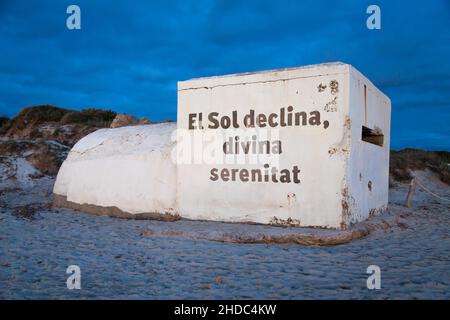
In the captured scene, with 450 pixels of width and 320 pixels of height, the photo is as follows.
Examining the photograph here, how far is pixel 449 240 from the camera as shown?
21.9 feet

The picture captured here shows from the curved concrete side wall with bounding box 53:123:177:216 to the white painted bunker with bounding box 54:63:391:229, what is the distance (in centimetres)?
3

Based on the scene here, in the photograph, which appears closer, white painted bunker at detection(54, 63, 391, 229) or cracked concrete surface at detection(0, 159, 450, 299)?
cracked concrete surface at detection(0, 159, 450, 299)

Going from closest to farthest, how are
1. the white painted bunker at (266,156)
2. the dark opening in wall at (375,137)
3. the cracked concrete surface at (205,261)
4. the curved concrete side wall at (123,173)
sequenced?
the cracked concrete surface at (205,261) → the white painted bunker at (266,156) → the curved concrete side wall at (123,173) → the dark opening in wall at (375,137)

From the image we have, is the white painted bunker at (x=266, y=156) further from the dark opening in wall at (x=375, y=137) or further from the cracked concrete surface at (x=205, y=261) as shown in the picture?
the cracked concrete surface at (x=205, y=261)

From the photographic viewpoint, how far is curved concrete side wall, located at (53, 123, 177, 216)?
322 inches

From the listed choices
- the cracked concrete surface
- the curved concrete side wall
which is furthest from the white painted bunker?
the cracked concrete surface

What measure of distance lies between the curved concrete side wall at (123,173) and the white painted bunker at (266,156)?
1.0 inches

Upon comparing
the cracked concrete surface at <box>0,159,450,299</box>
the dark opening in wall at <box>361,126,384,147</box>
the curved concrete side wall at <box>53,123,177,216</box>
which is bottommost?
the cracked concrete surface at <box>0,159,450,299</box>

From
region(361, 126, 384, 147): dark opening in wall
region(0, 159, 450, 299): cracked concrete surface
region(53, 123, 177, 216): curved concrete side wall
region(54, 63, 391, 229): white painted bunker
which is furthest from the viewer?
region(361, 126, 384, 147): dark opening in wall

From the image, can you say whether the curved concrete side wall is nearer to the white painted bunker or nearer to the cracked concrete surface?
the white painted bunker

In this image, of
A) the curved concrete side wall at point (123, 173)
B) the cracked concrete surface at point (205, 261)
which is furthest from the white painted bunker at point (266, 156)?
the cracked concrete surface at point (205, 261)

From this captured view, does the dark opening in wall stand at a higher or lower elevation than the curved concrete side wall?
higher

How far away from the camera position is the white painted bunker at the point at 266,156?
6.45m
